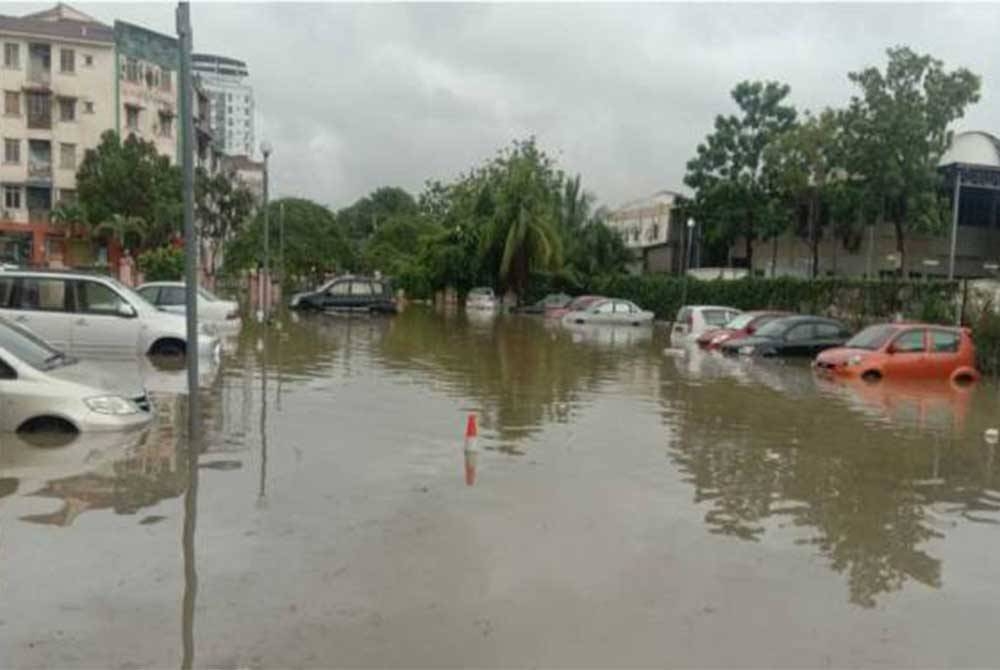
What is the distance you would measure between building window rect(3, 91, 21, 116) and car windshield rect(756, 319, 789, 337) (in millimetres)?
48230

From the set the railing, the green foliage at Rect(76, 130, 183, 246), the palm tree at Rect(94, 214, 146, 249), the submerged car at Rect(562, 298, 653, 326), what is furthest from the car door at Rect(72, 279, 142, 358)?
the railing

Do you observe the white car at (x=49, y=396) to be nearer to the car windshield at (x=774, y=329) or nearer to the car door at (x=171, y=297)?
the car door at (x=171, y=297)

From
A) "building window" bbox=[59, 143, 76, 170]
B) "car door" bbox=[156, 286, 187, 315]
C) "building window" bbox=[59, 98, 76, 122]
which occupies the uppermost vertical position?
"building window" bbox=[59, 98, 76, 122]

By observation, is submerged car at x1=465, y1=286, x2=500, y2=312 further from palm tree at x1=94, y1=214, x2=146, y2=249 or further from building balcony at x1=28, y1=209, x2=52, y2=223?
building balcony at x1=28, y1=209, x2=52, y2=223

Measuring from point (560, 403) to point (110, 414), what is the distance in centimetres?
733

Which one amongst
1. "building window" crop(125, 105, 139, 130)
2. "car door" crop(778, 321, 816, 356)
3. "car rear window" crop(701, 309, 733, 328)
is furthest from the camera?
"building window" crop(125, 105, 139, 130)

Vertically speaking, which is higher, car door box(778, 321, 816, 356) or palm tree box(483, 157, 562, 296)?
palm tree box(483, 157, 562, 296)

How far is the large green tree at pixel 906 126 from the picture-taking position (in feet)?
128

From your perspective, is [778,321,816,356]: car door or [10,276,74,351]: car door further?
[778,321,816,356]: car door

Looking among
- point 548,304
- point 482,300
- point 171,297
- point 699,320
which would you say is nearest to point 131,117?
point 482,300

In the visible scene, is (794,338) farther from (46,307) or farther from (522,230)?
(522,230)

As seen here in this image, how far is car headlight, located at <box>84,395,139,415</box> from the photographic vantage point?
34.7 feet

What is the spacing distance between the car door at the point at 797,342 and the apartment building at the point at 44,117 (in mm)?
46142

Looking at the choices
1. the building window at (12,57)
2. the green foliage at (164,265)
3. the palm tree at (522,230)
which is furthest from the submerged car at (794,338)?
the building window at (12,57)
